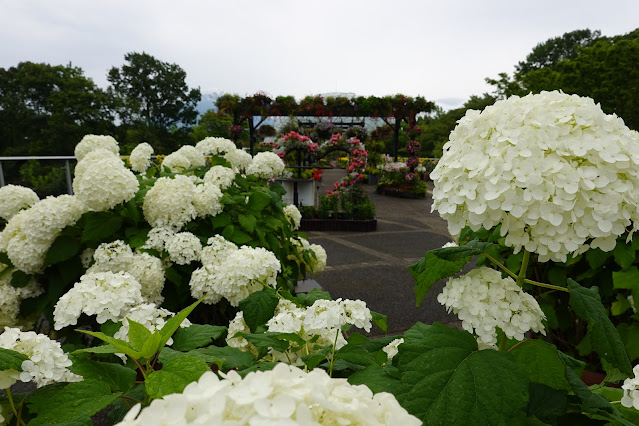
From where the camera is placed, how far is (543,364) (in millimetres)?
997

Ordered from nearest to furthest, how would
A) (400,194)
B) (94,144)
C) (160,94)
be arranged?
1. (94,144)
2. (400,194)
3. (160,94)

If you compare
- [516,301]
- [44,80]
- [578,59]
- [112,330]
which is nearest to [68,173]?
[112,330]

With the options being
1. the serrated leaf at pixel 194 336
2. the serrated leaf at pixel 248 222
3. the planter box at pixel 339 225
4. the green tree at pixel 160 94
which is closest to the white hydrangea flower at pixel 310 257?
the serrated leaf at pixel 248 222

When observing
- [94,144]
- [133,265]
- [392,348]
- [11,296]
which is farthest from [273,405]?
[94,144]

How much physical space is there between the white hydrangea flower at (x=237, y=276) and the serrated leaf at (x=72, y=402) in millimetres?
967

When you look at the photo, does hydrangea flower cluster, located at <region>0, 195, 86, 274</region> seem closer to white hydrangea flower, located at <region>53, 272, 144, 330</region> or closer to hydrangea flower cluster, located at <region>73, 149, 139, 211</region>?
hydrangea flower cluster, located at <region>73, 149, 139, 211</region>

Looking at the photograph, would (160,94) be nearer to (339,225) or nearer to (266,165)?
(339,225)

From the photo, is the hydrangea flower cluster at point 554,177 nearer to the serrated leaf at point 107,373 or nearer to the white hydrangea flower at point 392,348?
the white hydrangea flower at point 392,348

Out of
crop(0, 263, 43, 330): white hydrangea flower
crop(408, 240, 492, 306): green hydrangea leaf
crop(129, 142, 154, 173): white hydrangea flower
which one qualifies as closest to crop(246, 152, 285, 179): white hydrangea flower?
crop(129, 142, 154, 173): white hydrangea flower

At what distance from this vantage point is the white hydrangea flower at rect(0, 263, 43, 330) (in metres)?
2.29

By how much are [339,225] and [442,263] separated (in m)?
8.11

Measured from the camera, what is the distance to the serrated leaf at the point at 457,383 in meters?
0.82

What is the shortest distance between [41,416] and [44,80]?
37314 millimetres

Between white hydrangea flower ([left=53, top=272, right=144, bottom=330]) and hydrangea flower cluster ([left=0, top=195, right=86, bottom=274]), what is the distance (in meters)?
1.06
